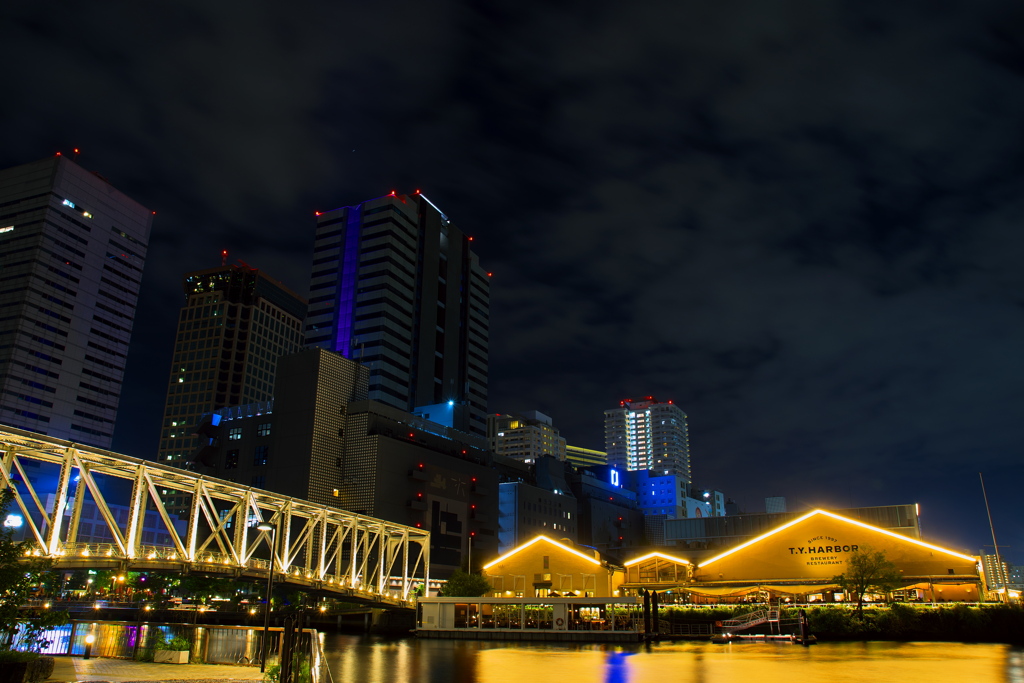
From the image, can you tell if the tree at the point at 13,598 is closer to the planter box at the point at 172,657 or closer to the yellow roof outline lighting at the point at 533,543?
the planter box at the point at 172,657

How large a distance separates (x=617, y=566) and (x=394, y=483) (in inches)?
1468

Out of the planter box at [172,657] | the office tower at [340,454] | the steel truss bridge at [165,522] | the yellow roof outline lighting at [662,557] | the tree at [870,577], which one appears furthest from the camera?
the office tower at [340,454]

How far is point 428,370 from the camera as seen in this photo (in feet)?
566

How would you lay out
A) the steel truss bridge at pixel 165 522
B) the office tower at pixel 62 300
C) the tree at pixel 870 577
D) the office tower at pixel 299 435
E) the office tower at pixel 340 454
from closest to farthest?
1. the steel truss bridge at pixel 165 522
2. the tree at pixel 870 577
3. the office tower at pixel 299 435
4. the office tower at pixel 340 454
5. the office tower at pixel 62 300

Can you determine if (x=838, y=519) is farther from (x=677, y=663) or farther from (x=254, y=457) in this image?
(x=254, y=457)

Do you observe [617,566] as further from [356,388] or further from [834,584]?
[356,388]

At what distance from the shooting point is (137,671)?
32.6m

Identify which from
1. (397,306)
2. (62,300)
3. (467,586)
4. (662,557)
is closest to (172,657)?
(467,586)

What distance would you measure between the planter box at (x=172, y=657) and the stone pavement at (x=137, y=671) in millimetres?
528

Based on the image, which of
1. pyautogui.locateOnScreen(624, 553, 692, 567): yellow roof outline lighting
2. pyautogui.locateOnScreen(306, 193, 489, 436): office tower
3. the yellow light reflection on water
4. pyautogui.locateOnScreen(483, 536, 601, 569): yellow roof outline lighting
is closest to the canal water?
the yellow light reflection on water

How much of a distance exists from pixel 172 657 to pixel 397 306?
130833mm

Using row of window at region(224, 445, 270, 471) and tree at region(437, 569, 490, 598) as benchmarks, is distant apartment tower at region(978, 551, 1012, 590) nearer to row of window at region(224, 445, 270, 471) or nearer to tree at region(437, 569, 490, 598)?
tree at region(437, 569, 490, 598)

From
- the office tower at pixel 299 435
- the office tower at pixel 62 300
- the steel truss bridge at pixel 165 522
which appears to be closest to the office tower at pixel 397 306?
the office tower at pixel 299 435

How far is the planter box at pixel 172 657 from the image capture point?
3734cm
